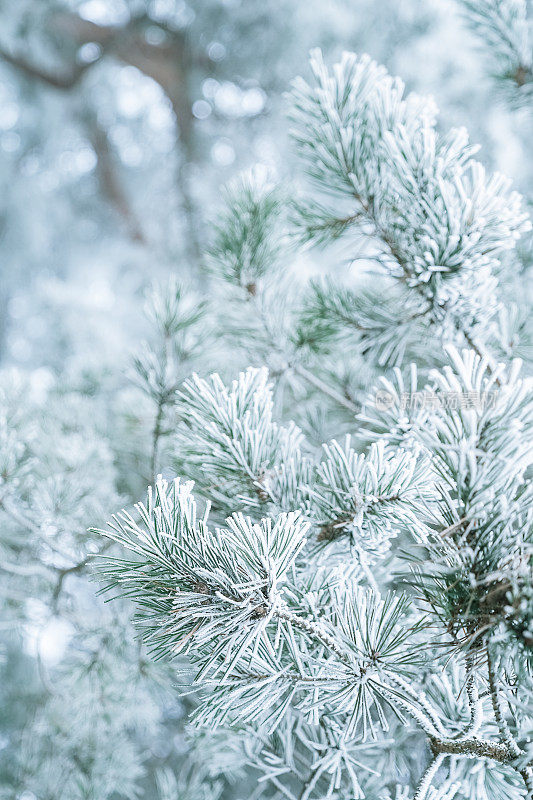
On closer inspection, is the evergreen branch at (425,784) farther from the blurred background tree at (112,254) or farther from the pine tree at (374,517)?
the blurred background tree at (112,254)

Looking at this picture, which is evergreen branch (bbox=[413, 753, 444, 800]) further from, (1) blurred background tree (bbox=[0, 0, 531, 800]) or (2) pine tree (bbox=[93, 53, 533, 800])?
(1) blurred background tree (bbox=[0, 0, 531, 800])

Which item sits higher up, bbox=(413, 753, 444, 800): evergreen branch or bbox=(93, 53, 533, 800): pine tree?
bbox=(93, 53, 533, 800): pine tree

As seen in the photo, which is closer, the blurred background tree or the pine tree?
the pine tree

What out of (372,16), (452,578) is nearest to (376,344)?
(452,578)

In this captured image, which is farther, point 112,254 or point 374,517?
point 112,254

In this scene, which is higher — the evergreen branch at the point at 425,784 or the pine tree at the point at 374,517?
the pine tree at the point at 374,517

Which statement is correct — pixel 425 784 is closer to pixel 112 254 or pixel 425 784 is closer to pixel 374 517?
pixel 374 517

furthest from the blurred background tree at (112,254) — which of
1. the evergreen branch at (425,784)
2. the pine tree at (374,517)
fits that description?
the evergreen branch at (425,784)

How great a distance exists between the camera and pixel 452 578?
23cm

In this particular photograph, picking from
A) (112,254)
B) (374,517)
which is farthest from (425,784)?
(112,254)

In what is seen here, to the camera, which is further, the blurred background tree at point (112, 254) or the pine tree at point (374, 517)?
the blurred background tree at point (112, 254)

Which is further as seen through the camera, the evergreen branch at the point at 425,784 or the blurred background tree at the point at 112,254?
the blurred background tree at the point at 112,254

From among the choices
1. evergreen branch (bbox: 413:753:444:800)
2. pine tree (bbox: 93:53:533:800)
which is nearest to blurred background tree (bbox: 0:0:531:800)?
pine tree (bbox: 93:53:533:800)

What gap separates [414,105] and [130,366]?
0.31 metres
